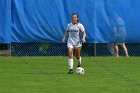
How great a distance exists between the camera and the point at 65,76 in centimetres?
1673

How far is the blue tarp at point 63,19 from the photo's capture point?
23750mm

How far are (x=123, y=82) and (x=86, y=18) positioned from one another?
9212 mm

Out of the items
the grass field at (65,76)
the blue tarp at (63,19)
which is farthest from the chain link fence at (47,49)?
the grass field at (65,76)

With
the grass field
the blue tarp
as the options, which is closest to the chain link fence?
the blue tarp

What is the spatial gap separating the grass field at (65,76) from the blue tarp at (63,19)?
3.63 ft

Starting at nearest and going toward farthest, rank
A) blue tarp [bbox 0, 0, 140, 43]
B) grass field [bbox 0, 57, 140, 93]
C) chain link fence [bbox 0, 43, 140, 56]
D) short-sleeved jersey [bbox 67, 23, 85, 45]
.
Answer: grass field [bbox 0, 57, 140, 93] → short-sleeved jersey [bbox 67, 23, 85, 45] → blue tarp [bbox 0, 0, 140, 43] → chain link fence [bbox 0, 43, 140, 56]

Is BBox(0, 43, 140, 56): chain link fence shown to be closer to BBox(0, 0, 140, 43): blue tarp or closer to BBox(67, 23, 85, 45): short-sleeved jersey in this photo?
BBox(0, 0, 140, 43): blue tarp

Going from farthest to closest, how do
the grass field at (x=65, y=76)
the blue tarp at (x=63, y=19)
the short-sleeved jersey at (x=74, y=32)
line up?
the blue tarp at (x=63, y=19) < the short-sleeved jersey at (x=74, y=32) < the grass field at (x=65, y=76)

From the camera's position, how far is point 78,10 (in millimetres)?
24109

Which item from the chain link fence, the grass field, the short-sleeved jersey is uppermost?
the short-sleeved jersey

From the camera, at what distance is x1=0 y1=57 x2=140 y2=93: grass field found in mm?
13594

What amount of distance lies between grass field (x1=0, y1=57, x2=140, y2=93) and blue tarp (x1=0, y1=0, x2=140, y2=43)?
1.11m

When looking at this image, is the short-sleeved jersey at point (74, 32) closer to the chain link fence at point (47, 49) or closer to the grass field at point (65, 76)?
the grass field at point (65, 76)

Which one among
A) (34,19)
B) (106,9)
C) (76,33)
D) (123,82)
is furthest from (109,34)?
(123,82)
